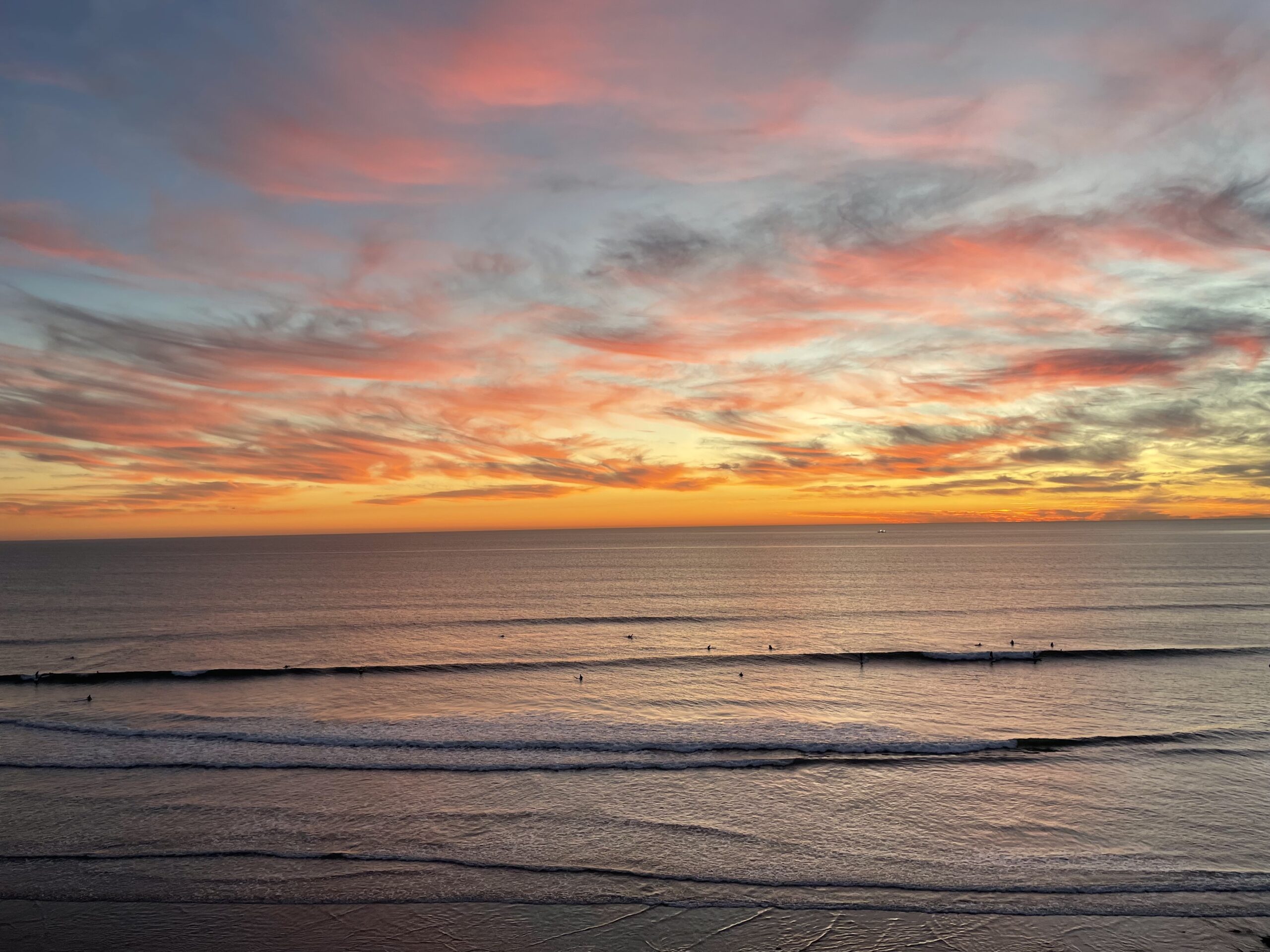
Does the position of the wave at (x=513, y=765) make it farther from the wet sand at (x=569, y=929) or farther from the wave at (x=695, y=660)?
the wave at (x=695, y=660)

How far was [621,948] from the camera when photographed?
16.6m

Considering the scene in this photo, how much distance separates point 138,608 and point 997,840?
9341 centimetres

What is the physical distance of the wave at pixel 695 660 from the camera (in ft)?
162

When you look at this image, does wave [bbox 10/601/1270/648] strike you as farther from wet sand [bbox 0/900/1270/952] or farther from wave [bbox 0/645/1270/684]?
wet sand [bbox 0/900/1270/952]

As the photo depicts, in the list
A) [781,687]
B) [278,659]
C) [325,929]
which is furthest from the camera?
[278,659]

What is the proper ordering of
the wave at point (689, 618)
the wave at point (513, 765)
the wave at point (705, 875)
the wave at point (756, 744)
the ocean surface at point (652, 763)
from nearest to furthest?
the wave at point (705, 875) < the ocean surface at point (652, 763) < the wave at point (513, 765) < the wave at point (756, 744) < the wave at point (689, 618)

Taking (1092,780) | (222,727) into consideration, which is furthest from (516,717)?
(1092,780)

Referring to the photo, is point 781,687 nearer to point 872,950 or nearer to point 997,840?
point 997,840

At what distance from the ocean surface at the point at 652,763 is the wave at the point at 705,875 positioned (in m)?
0.09

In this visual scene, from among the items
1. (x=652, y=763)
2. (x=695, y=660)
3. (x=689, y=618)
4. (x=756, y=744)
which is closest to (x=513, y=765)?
(x=652, y=763)

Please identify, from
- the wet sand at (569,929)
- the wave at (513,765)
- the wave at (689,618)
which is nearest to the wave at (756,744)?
the wave at (513,765)

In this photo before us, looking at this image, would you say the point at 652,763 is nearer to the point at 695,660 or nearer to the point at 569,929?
the point at 569,929

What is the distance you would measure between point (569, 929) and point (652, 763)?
44.0ft

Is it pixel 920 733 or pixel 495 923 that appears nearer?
pixel 495 923
